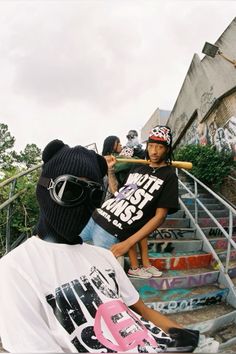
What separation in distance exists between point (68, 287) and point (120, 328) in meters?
0.22

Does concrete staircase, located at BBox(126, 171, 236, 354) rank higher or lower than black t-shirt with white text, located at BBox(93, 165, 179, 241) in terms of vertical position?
lower

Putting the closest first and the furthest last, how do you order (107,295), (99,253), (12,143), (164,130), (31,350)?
(31,350), (107,295), (99,253), (164,130), (12,143)

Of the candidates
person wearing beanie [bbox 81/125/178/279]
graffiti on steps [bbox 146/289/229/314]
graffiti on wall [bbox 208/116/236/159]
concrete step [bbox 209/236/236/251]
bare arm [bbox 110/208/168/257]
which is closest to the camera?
bare arm [bbox 110/208/168/257]

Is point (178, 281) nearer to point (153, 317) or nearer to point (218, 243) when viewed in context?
point (218, 243)

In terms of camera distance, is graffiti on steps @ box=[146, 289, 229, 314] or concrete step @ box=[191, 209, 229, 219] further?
concrete step @ box=[191, 209, 229, 219]

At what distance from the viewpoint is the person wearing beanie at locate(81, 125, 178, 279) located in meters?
2.17

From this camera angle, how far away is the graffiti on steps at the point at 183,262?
141 inches

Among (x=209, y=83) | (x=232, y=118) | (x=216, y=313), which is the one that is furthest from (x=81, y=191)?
(x=209, y=83)

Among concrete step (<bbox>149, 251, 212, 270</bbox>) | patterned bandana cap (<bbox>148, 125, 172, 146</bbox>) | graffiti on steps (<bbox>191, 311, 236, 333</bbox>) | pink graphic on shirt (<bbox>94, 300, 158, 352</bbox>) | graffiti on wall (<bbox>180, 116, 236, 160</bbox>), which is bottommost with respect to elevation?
graffiti on steps (<bbox>191, 311, 236, 333</bbox>)

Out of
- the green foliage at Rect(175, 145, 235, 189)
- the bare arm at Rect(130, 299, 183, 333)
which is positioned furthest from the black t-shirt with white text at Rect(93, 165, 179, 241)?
the green foliage at Rect(175, 145, 235, 189)

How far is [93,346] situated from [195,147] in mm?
7567

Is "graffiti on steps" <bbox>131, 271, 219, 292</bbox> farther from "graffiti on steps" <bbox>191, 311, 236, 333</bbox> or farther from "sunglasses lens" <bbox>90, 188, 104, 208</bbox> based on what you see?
"sunglasses lens" <bbox>90, 188, 104, 208</bbox>

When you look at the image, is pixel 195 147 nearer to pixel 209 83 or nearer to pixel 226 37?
pixel 209 83

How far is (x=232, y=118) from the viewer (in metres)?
7.39
